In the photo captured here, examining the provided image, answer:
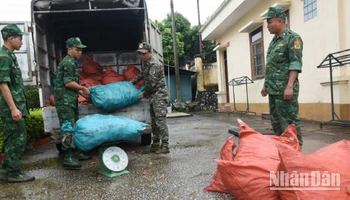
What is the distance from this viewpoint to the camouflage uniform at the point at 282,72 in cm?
270

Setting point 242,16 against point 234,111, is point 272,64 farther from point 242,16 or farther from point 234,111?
point 234,111

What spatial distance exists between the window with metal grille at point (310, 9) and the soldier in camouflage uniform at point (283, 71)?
3.98 m

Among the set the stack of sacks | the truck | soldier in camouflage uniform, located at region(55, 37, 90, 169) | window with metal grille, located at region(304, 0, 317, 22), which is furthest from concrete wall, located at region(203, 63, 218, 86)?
the stack of sacks

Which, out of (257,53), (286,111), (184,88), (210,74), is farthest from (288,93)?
(184,88)

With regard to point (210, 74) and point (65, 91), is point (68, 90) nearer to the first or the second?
point (65, 91)

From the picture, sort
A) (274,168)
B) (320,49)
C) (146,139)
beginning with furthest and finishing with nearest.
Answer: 1. (320,49)
2. (146,139)
3. (274,168)

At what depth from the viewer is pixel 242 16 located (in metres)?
9.67

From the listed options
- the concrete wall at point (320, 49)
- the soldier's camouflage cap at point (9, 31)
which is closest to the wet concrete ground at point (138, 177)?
the concrete wall at point (320, 49)

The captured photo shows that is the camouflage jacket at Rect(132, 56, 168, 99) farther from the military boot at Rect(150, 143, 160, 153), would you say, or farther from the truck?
the military boot at Rect(150, 143, 160, 153)

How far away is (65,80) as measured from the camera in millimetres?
3439

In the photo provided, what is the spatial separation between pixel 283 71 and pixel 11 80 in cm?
274

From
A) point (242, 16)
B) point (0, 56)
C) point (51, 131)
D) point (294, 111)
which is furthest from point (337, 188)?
point (242, 16)

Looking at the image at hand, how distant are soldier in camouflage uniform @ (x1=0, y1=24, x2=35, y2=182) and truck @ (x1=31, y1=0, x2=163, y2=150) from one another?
2.80ft

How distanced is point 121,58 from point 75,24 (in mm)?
1100
